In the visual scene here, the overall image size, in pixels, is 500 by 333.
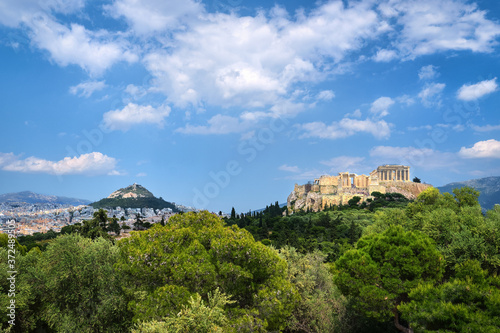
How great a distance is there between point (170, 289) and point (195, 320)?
10.2ft

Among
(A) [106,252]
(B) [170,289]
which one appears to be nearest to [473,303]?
(B) [170,289]

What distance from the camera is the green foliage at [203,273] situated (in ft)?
43.5

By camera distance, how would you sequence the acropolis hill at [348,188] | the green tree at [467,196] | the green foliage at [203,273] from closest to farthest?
the green foliage at [203,273] < the green tree at [467,196] < the acropolis hill at [348,188]

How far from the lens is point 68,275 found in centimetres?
1728

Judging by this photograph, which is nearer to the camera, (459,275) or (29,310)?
(459,275)

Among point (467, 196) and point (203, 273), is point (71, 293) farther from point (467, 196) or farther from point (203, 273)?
point (467, 196)

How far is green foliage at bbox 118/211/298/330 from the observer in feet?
43.5

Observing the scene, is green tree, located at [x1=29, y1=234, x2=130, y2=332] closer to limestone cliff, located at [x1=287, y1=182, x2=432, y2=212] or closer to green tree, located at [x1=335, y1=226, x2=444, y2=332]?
green tree, located at [x1=335, y1=226, x2=444, y2=332]

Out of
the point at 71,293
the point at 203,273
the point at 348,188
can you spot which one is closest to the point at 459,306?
the point at 203,273

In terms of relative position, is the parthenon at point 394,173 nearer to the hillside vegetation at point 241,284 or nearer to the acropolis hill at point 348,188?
the acropolis hill at point 348,188

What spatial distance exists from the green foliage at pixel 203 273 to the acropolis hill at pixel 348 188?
280 ft

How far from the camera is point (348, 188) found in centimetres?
11425

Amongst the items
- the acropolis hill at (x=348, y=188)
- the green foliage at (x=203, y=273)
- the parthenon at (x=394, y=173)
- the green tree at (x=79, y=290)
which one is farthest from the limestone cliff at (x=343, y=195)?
the green tree at (x=79, y=290)

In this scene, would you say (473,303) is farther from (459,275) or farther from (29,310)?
(29,310)
